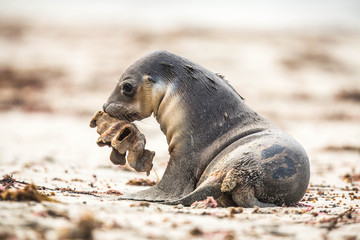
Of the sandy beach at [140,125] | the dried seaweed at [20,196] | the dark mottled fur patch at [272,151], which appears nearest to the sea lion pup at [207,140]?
the dark mottled fur patch at [272,151]

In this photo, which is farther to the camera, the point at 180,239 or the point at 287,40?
the point at 287,40

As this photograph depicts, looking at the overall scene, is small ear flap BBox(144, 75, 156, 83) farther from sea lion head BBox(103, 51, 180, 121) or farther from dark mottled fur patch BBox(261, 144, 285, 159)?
dark mottled fur patch BBox(261, 144, 285, 159)

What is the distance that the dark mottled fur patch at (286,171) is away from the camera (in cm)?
571

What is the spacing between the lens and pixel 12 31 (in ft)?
117

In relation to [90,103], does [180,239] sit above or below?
below

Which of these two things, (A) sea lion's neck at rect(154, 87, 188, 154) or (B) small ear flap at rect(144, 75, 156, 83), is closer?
(A) sea lion's neck at rect(154, 87, 188, 154)

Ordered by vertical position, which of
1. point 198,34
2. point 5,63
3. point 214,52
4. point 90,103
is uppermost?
point 198,34

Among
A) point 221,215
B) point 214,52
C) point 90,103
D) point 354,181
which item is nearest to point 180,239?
point 221,215

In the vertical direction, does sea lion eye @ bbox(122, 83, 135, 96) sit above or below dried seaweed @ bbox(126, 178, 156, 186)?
above

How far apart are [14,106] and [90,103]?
308 centimetres

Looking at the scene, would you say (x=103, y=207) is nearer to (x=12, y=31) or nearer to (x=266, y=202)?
(x=266, y=202)

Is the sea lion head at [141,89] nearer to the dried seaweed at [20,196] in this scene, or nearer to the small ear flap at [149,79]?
the small ear flap at [149,79]

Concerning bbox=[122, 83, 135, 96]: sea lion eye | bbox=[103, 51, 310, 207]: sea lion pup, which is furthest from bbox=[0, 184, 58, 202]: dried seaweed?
bbox=[122, 83, 135, 96]: sea lion eye

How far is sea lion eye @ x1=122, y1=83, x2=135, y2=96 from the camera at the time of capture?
6500mm
